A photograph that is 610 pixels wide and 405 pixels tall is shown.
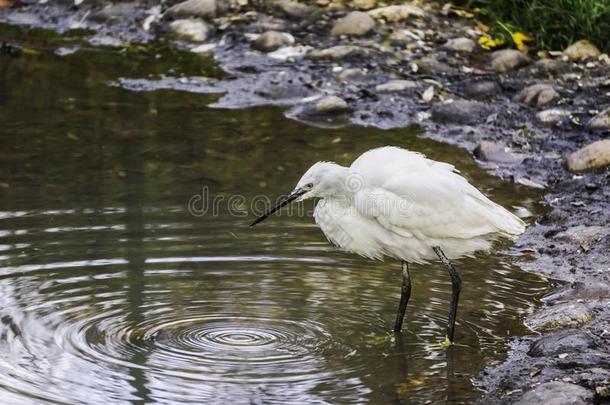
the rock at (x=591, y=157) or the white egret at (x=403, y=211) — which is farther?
the rock at (x=591, y=157)

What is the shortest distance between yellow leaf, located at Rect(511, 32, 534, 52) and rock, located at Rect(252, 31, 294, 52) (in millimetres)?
2156

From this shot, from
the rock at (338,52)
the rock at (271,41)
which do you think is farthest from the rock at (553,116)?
the rock at (271,41)

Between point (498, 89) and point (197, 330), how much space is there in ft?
17.1

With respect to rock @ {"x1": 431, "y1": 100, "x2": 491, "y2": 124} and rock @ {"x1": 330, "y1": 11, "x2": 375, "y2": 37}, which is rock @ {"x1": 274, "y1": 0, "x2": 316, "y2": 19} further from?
rock @ {"x1": 431, "y1": 100, "x2": 491, "y2": 124}

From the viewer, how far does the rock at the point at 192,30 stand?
11555 millimetres

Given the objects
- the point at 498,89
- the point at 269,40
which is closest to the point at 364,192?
the point at 498,89

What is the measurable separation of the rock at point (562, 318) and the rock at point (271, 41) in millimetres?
5868

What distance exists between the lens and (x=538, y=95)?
955 cm

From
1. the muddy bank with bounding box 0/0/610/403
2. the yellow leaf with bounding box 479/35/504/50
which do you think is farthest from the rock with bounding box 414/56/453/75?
the yellow leaf with bounding box 479/35/504/50

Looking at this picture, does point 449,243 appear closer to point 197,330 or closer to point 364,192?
point 364,192

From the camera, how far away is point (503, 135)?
356 inches

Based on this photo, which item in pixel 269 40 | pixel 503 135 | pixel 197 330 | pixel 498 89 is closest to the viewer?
pixel 197 330

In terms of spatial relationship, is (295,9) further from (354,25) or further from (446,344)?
(446,344)

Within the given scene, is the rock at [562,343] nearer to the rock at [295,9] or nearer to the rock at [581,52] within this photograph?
the rock at [581,52]
